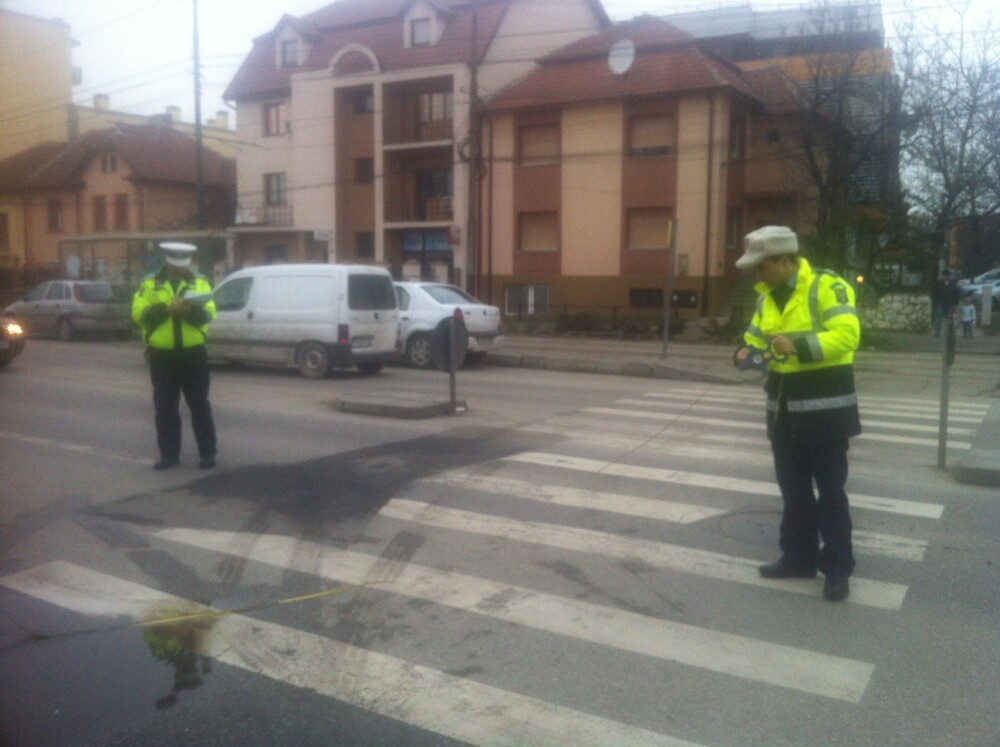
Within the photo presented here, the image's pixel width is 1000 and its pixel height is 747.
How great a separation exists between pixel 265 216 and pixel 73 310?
63.6 ft

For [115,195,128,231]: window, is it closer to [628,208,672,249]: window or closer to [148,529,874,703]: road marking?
[628,208,672,249]: window

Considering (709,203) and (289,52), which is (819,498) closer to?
(709,203)

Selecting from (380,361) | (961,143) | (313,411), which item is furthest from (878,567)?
(961,143)

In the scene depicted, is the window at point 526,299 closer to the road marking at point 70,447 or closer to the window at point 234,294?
the window at point 234,294

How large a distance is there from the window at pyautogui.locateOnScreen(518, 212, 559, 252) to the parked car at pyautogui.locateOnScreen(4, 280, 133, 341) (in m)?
15.2

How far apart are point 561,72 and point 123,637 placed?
33.6 meters

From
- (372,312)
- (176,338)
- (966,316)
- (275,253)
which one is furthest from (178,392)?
(275,253)

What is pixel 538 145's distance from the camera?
35.7 metres

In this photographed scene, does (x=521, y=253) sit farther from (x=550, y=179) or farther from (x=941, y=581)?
(x=941, y=581)

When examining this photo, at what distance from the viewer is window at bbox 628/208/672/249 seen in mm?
33344

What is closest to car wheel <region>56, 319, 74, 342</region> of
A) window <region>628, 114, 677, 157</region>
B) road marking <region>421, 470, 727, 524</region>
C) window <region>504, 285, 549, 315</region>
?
window <region>504, 285, 549, 315</region>

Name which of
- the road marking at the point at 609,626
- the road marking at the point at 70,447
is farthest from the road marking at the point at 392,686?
the road marking at the point at 70,447

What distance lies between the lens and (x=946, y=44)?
A: 27141 millimetres

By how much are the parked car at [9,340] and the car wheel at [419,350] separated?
6.98m
